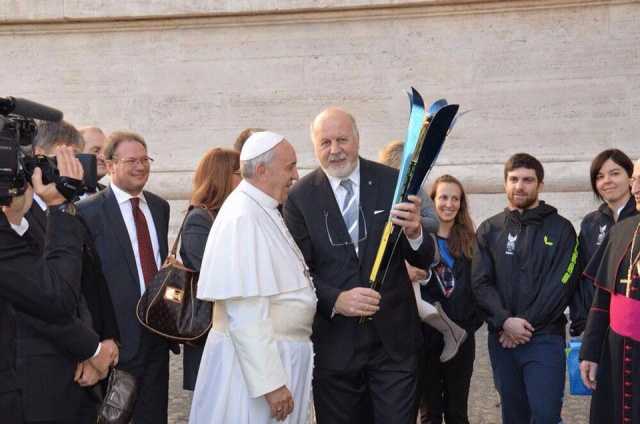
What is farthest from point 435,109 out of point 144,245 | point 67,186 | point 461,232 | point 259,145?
point 67,186

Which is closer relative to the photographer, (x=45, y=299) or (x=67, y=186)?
(x=45, y=299)

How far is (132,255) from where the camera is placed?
5.32 m

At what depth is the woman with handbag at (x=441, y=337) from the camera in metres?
5.84

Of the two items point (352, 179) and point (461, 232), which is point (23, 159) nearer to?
point (352, 179)

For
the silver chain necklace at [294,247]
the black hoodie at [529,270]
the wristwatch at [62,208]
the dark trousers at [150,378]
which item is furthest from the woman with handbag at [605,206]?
the wristwatch at [62,208]

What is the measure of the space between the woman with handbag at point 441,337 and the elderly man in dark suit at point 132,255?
5.39 ft

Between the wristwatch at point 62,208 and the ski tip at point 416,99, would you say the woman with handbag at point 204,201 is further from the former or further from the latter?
the wristwatch at point 62,208

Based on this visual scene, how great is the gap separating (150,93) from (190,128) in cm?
57

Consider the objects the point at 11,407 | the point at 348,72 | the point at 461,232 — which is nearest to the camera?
the point at 11,407

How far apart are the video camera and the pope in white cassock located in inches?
31.6

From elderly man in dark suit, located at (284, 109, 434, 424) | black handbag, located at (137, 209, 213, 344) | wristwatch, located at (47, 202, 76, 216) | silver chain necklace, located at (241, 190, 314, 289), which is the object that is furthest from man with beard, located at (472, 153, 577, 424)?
wristwatch, located at (47, 202, 76, 216)

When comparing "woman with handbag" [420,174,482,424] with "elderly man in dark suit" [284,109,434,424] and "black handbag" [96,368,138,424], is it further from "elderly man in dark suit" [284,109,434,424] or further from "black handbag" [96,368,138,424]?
"black handbag" [96,368,138,424]

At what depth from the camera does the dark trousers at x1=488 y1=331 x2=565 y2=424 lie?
210 inches

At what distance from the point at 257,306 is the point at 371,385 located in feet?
3.27
